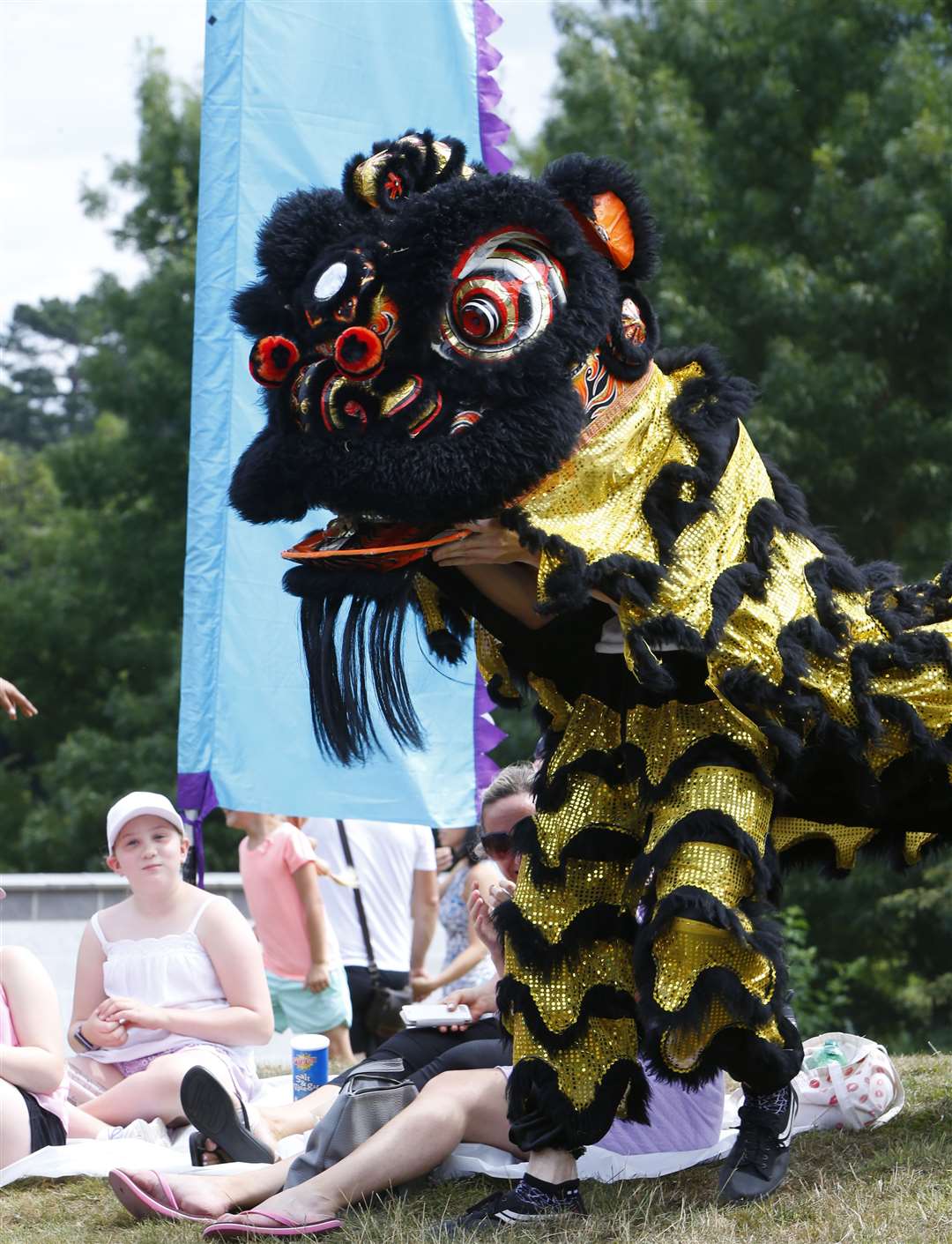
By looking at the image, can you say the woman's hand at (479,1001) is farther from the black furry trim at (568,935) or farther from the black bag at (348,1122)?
the black furry trim at (568,935)

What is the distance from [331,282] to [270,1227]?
1.78 meters

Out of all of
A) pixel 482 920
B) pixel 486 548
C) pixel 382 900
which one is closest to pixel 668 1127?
pixel 482 920

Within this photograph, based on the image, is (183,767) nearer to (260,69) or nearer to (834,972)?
(260,69)

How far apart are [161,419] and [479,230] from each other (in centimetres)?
1397

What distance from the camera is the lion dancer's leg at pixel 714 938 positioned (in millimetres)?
2812

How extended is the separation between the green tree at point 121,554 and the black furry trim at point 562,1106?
12.3m

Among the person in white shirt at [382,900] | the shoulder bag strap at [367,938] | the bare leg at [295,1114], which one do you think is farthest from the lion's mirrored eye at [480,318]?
the shoulder bag strap at [367,938]

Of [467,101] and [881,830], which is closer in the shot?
[881,830]

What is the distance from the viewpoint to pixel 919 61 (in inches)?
470

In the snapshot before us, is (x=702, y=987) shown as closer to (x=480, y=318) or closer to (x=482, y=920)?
(x=482, y=920)

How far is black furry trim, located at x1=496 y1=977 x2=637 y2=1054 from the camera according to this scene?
2979 millimetres

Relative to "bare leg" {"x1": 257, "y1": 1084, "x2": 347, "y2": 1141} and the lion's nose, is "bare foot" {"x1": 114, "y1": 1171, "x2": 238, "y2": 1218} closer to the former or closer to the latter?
"bare leg" {"x1": 257, "y1": 1084, "x2": 347, "y2": 1141}

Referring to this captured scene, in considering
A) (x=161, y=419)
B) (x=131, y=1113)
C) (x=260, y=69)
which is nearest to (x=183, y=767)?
(x=131, y=1113)

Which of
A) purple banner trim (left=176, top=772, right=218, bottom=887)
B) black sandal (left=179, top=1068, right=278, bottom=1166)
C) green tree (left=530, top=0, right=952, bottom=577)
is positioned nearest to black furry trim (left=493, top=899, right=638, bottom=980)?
black sandal (left=179, top=1068, right=278, bottom=1166)
